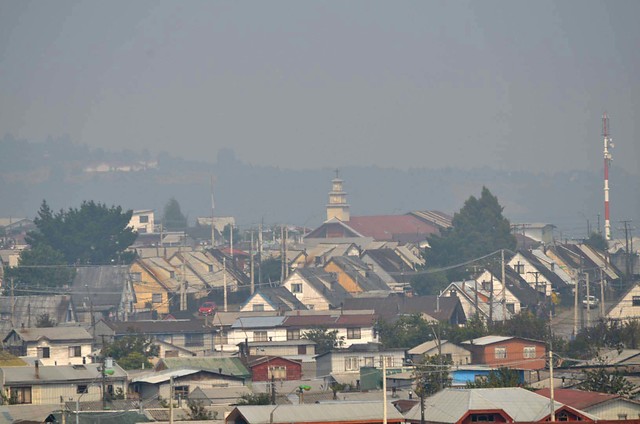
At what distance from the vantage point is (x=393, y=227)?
4855 inches

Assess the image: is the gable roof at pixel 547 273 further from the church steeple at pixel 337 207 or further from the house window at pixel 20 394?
the church steeple at pixel 337 207

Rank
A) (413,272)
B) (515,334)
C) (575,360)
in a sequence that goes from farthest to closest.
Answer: (413,272) → (515,334) → (575,360)

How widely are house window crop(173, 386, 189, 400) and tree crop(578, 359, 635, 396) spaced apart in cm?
915

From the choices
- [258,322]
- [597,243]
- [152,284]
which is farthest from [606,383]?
[597,243]

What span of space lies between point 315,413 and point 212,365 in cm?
1239

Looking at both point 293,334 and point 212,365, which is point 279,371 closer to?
point 212,365

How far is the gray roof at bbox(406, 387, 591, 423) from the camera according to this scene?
3111cm

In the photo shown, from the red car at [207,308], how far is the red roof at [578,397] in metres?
32.0

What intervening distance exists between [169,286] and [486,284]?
15035mm

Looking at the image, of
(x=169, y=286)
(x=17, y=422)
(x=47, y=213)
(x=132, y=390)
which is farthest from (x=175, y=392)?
(x=47, y=213)

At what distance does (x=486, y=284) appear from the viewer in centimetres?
6919

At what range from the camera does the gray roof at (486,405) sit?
31.1m

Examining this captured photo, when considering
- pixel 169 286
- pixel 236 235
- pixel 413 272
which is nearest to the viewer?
pixel 169 286

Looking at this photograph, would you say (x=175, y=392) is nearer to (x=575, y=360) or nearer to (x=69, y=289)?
(x=575, y=360)
